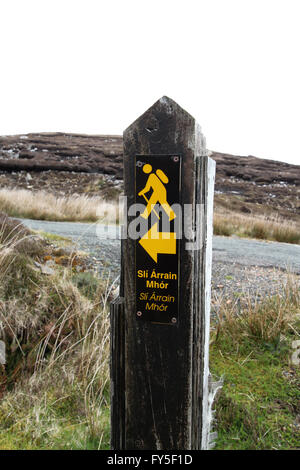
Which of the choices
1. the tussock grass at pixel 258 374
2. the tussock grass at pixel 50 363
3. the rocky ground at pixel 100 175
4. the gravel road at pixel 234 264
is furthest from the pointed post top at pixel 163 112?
the rocky ground at pixel 100 175

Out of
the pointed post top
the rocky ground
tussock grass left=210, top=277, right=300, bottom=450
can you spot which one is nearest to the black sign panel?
the pointed post top

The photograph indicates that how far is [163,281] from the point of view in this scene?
4.84 feet

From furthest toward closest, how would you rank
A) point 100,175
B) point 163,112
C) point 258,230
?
point 100,175
point 258,230
point 163,112

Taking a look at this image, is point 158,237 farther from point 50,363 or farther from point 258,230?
point 258,230

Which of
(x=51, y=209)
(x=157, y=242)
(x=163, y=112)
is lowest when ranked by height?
Result: (x=51, y=209)

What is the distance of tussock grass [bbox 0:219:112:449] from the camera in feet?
7.52

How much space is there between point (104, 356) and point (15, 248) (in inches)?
68.5

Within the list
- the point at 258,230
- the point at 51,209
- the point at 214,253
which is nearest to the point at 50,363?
the point at 214,253

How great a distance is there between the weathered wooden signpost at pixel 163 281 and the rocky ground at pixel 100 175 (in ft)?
47.4

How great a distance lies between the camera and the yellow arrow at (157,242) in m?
1.46

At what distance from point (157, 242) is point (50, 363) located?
1.68 m

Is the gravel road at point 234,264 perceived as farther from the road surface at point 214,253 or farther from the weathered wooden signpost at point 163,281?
the weathered wooden signpost at point 163,281

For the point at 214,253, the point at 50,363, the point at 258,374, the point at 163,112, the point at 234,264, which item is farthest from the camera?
the point at 214,253
